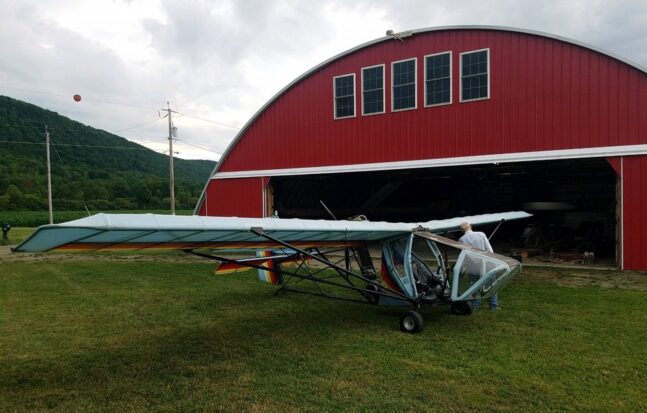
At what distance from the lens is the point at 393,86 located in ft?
56.9

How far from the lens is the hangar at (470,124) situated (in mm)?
13586

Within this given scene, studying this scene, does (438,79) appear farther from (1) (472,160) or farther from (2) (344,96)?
(2) (344,96)

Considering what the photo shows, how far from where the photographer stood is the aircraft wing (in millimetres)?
4352

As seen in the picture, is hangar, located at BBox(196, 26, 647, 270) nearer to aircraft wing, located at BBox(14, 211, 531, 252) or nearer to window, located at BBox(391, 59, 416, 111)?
window, located at BBox(391, 59, 416, 111)

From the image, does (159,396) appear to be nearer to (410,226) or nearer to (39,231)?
(39,231)

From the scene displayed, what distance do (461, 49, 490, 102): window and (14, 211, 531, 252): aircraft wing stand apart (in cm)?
916

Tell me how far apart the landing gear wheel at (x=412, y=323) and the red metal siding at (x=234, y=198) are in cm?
1402

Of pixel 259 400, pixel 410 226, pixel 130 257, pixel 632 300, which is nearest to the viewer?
pixel 259 400

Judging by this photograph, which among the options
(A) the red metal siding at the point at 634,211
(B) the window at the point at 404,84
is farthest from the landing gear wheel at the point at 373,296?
(B) the window at the point at 404,84

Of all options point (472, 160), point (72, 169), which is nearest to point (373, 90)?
point (472, 160)

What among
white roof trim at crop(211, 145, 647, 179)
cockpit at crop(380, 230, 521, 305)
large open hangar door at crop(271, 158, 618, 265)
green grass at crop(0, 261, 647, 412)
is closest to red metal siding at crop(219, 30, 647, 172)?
white roof trim at crop(211, 145, 647, 179)

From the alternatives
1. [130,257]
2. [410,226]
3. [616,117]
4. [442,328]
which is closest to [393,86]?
[616,117]

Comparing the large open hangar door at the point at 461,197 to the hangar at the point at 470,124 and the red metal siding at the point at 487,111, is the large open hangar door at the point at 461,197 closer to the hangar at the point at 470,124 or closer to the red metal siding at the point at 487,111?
the hangar at the point at 470,124

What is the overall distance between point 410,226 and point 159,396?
5217mm
